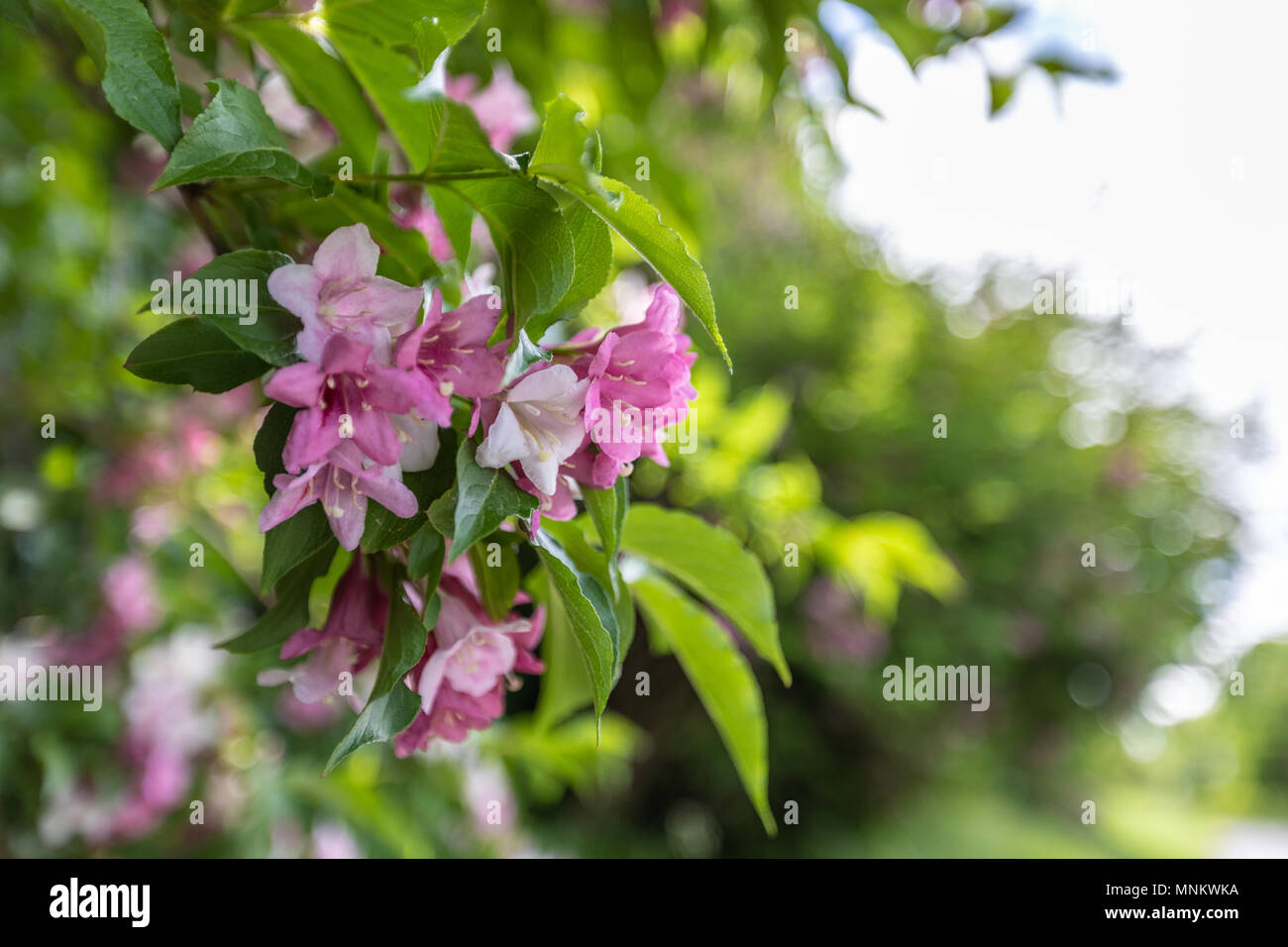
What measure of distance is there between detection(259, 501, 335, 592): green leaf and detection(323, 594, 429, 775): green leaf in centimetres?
6

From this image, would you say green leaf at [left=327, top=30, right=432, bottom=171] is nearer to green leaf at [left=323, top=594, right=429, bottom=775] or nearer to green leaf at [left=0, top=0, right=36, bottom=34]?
green leaf at [left=0, top=0, right=36, bottom=34]

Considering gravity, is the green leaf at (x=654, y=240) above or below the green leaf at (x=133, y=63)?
below

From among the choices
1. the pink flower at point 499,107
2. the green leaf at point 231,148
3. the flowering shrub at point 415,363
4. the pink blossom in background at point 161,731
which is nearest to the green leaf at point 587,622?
the flowering shrub at point 415,363

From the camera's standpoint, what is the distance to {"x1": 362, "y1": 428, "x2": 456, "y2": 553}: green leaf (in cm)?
48

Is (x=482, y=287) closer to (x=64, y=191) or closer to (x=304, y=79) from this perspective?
(x=304, y=79)

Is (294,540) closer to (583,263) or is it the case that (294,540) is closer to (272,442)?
(272,442)

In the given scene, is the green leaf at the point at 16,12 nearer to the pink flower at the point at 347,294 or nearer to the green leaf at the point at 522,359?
the pink flower at the point at 347,294

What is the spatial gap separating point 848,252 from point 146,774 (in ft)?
20.0

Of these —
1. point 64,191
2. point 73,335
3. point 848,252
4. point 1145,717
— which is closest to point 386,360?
point 73,335

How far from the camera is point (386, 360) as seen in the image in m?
0.47

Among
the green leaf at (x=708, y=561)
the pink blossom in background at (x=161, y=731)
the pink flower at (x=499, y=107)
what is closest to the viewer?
the green leaf at (x=708, y=561)

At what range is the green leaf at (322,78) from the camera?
0.63 meters

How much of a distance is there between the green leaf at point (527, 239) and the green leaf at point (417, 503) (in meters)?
0.08

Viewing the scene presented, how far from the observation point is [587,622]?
0.47 metres
